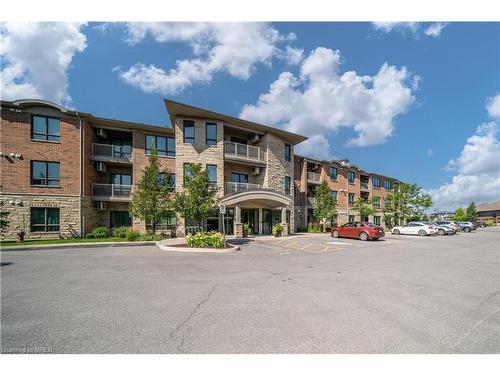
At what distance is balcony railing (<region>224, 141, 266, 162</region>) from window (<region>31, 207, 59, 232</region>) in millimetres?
14827

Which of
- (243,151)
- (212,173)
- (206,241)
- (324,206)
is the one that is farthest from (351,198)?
(206,241)

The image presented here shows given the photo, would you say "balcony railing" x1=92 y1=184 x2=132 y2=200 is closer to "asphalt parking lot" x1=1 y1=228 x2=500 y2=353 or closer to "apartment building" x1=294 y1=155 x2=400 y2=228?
"asphalt parking lot" x1=1 y1=228 x2=500 y2=353

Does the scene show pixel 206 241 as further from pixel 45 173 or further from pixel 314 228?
pixel 314 228

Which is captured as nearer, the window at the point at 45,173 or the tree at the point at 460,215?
the window at the point at 45,173

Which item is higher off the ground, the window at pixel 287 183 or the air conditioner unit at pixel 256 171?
the air conditioner unit at pixel 256 171

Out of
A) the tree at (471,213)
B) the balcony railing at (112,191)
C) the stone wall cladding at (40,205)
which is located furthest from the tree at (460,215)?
the stone wall cladding at (40,205)

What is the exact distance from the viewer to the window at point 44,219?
18.2 meters

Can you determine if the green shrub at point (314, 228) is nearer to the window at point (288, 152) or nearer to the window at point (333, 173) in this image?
the window at point (333, 173)

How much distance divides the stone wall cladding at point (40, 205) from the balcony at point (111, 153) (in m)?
4.09

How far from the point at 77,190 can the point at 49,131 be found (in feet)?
16.9

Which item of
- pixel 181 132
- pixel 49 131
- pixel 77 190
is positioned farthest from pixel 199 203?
pixel 49 131

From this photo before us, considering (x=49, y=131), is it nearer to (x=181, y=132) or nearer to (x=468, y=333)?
(x=181, y=132)

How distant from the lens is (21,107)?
59.0ft

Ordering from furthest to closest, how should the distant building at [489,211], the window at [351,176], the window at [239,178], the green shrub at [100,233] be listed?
the distant building at [489,211] → the window at [351,176] → the window at [239,178] → the green shrub at [100,233]
